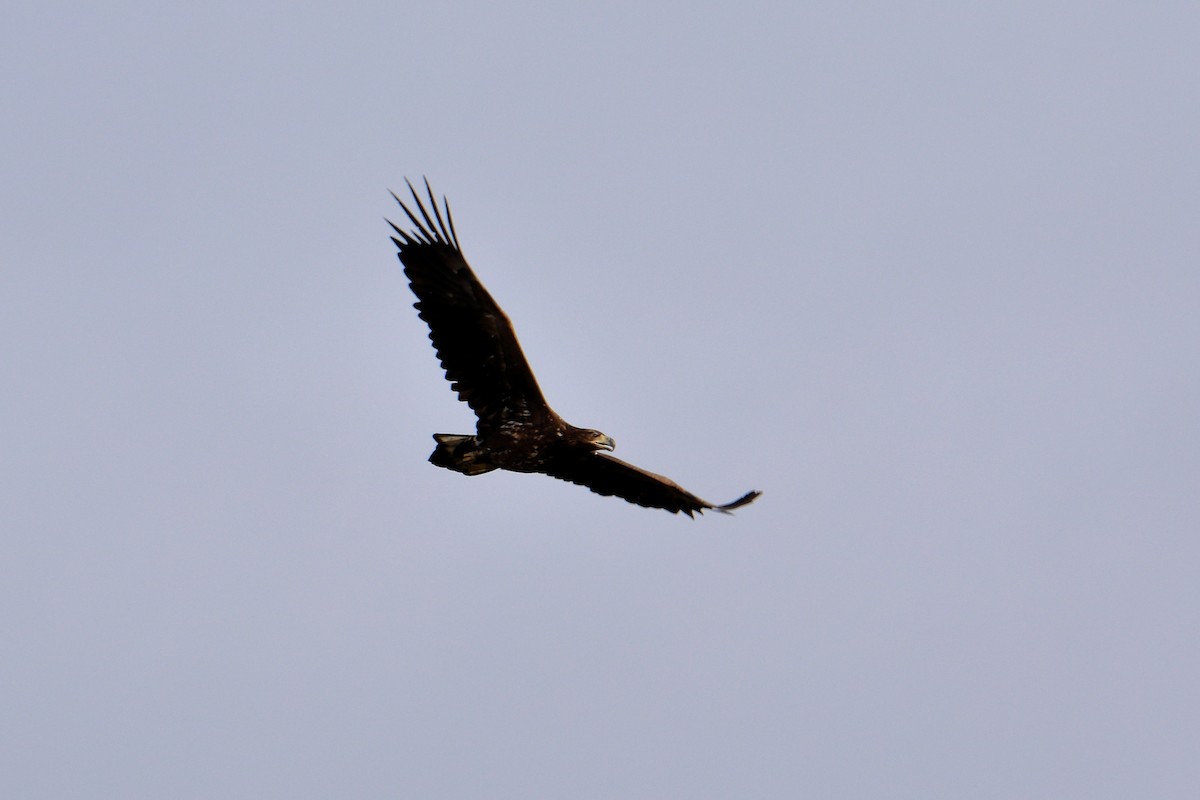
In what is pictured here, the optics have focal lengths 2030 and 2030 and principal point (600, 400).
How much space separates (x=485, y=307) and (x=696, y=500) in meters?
3.72

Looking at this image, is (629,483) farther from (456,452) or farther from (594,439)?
(456,452)

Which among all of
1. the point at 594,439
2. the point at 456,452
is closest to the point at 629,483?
the point at 594,439

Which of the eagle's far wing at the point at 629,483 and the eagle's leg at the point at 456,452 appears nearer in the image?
the eagle's leg at the point at 456,452

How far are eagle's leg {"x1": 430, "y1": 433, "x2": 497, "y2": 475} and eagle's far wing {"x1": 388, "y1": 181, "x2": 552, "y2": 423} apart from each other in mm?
423

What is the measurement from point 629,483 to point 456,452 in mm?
2401

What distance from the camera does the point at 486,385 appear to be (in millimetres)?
23109

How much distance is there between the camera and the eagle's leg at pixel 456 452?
23.2m

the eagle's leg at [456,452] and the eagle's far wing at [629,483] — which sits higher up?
the eagle's far wing at [629,483]

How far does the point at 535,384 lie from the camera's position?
75.7ft

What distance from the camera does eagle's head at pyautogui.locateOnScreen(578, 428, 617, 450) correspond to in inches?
930

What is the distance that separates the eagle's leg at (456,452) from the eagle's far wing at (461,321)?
1.39ft

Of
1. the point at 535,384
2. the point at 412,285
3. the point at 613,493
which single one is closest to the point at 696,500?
the point at 613,493

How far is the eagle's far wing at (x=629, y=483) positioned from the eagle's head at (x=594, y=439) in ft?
0.68

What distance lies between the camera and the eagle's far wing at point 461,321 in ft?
74.1
